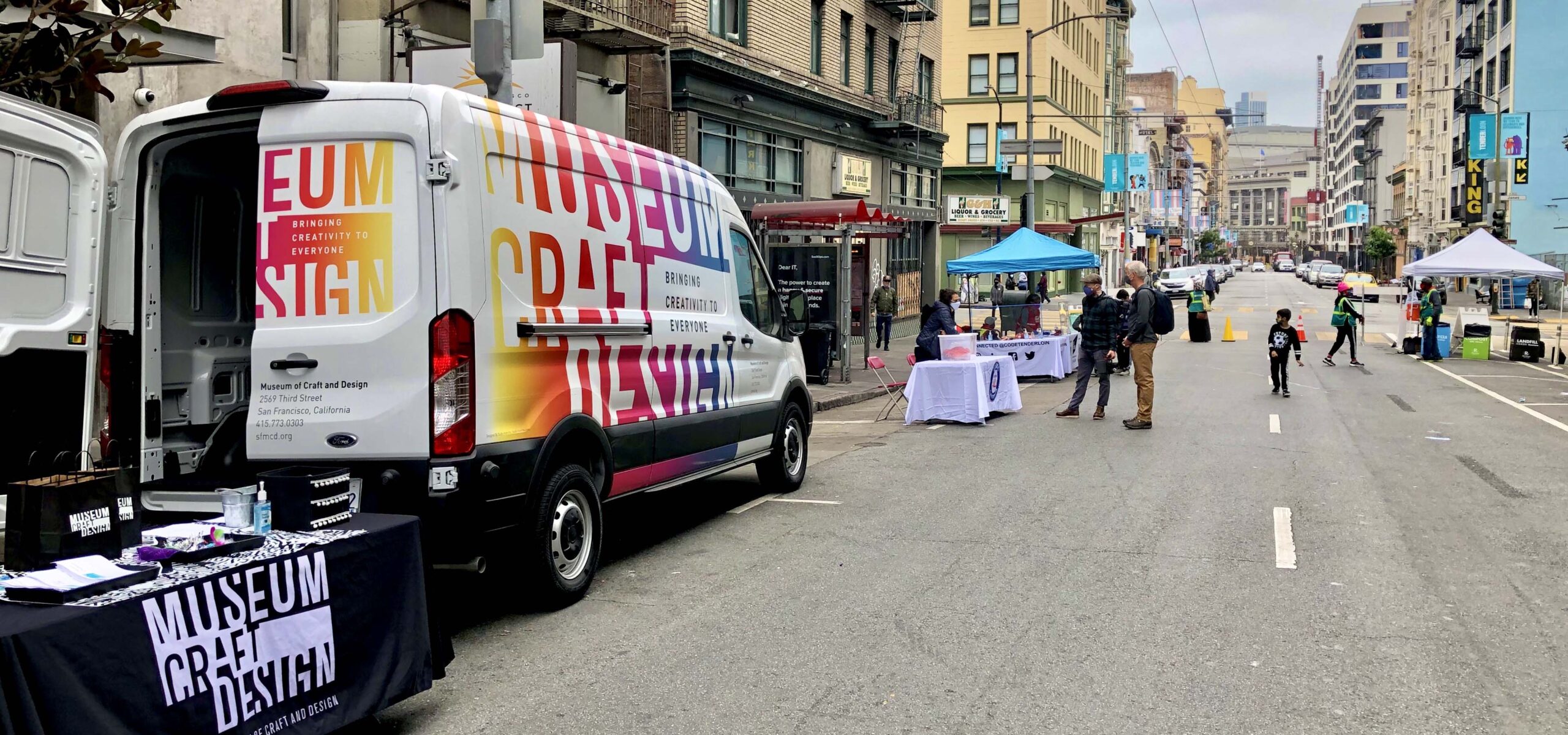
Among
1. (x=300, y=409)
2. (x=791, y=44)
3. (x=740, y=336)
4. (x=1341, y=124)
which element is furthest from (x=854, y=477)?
(x=1341, y=124)

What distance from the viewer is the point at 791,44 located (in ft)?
86.4

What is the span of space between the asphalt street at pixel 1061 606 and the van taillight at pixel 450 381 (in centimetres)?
103

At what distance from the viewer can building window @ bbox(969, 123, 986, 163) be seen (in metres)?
59.3

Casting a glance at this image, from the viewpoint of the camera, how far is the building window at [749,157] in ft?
75.2

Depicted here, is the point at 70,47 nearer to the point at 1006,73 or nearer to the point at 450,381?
the point at 450,381

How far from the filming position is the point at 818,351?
68.0 ft

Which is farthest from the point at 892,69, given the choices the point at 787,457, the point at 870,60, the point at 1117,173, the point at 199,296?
the point at 1117,173

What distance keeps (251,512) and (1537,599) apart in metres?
6.53

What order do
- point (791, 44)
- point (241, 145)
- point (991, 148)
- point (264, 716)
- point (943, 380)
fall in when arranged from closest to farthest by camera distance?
1. point (264, 716)
2. point (241, 145)
3. point (943, 380)
4. point (791, 44)
5. point (991, 148)

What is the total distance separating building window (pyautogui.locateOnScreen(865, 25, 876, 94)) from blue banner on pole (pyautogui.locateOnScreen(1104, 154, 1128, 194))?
106 ft

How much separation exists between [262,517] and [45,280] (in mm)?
3769

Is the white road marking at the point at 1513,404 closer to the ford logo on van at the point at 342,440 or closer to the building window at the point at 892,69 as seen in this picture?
the ford logo on van at the point at 342,440

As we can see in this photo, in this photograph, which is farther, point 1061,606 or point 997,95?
point 997,95

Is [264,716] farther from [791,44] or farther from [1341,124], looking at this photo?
[1341,124]
